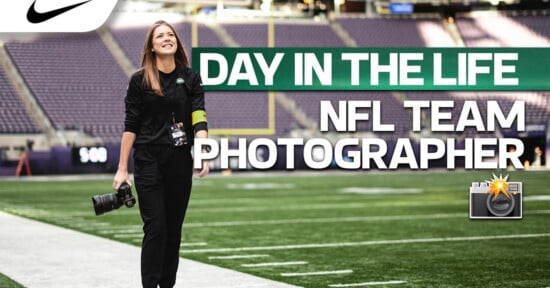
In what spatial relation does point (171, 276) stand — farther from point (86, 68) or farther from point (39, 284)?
point (86, 68)

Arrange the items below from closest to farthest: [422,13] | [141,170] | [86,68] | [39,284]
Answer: [141,170], [39,284], [86,68], [422,13]

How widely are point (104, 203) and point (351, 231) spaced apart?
21.3ft

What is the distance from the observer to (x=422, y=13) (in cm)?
4719

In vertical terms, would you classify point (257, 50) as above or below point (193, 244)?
above

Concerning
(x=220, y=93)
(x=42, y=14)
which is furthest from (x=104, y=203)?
(x=220, y=93)

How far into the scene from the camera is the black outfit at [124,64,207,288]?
454cm

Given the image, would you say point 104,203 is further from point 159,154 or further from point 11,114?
point 11,114

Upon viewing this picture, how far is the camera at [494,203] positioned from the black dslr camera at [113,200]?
2.90 m

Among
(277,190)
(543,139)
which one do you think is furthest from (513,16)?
(277,190)

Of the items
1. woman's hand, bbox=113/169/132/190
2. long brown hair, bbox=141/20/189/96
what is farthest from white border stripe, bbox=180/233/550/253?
long brown hair, bbox=141/20/189/96

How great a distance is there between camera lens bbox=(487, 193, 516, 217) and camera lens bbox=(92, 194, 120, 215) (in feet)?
9.79

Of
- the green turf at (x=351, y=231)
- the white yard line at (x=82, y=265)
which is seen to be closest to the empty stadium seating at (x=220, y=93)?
the green turf at (x=351, y=231)

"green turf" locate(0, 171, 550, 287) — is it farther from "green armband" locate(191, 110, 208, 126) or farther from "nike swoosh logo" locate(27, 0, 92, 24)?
"nike swoosh logo" locate(27, 0, 92, 24)

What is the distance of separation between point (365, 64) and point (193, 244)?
3.24m
